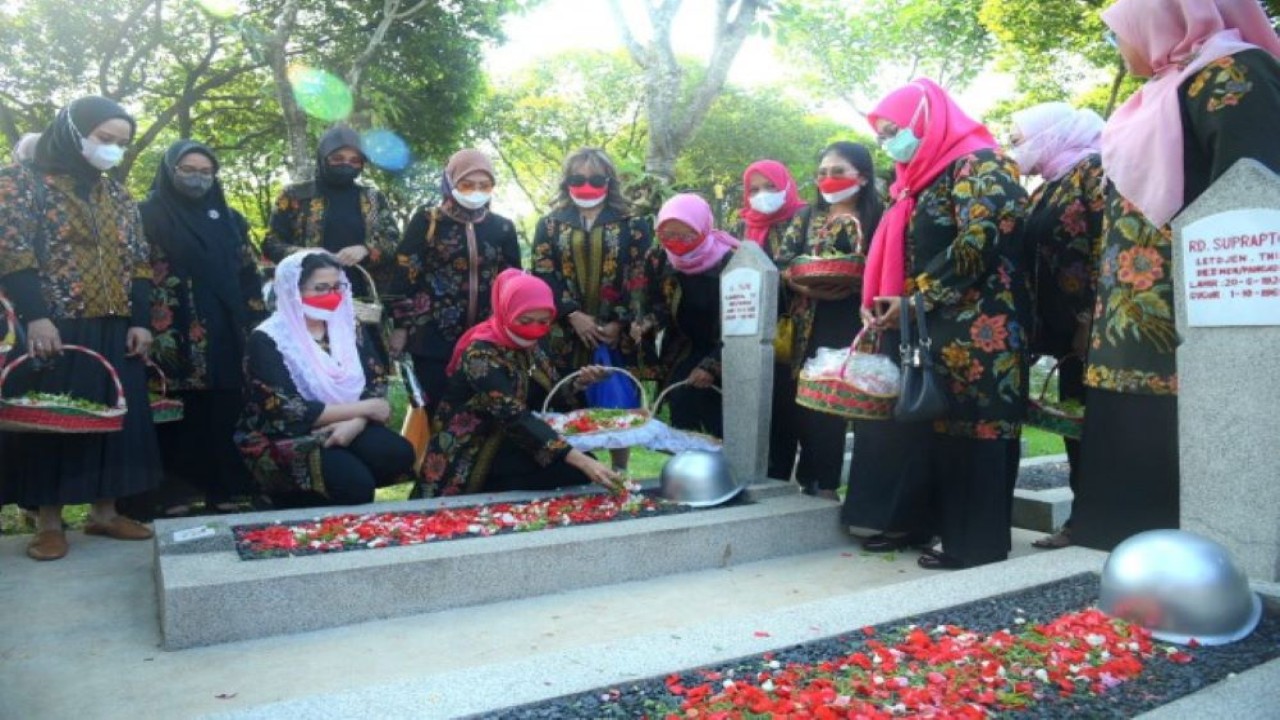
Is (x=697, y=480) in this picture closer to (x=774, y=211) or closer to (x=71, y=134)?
(x=774, y=211)

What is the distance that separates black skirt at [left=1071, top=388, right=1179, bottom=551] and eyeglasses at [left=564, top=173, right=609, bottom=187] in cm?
301

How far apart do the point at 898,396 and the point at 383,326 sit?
3.06 meters

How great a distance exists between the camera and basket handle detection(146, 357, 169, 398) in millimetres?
5180

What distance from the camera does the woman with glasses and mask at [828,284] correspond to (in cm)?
520

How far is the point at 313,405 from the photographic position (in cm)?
492

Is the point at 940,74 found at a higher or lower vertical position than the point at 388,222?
higher

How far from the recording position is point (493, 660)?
136 inches

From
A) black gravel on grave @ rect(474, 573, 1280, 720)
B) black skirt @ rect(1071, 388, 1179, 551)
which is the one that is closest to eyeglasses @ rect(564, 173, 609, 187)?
black skirt @ rect(1071, 388, 1179, 551)

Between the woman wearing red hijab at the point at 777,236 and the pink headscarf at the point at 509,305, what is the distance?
137cm

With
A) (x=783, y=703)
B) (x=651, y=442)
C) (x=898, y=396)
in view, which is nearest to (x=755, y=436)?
(x=651, y=442)

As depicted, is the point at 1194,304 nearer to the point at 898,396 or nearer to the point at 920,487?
the point at 898,396

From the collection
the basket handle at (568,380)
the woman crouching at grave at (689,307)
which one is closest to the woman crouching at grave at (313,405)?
the basket handle at (568,380)

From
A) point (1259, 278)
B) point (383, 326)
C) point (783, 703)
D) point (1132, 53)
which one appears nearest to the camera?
point (783, 703)

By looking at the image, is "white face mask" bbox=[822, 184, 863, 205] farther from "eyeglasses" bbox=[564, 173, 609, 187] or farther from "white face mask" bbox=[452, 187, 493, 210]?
"white face mask" bbox=[452, 187, 493, 210]
